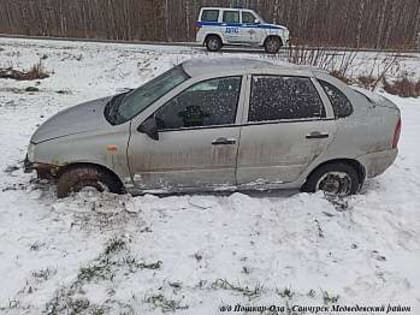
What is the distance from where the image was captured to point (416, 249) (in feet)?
12.1

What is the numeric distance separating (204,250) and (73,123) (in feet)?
7.03

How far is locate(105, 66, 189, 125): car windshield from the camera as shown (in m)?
4.14

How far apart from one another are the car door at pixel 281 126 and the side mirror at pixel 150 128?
0.96 m

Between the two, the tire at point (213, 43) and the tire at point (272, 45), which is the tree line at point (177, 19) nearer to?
the tire at point (272, 45)

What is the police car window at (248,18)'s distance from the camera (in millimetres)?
16141

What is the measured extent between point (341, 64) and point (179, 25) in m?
13.3

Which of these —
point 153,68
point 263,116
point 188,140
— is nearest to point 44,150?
point 188,140

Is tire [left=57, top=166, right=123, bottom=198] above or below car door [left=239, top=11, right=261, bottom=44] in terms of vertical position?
below

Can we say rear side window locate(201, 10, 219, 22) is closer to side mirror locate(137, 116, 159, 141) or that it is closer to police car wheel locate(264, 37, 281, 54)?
police car wheel locate(264, 37, 281, 54)

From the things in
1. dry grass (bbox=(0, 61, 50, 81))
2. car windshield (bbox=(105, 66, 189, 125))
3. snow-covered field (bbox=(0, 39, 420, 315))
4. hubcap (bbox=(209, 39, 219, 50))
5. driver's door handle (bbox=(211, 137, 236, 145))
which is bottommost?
dry grass (bbox=(0, 61, 50, 81))

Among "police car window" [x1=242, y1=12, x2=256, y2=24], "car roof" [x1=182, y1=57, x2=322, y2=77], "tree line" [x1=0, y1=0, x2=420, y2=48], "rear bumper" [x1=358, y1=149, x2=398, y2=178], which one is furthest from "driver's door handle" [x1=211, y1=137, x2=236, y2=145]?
"tree line" [x1=0, y1=0, x2=420, y2=48]

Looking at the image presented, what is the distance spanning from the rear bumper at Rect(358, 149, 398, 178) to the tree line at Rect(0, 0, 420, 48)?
19.3 meters

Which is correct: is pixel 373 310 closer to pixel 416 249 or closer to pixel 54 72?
pixel 416 249

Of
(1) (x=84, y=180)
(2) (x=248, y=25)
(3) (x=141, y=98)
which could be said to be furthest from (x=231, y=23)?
(1) (x=84, y=180)
